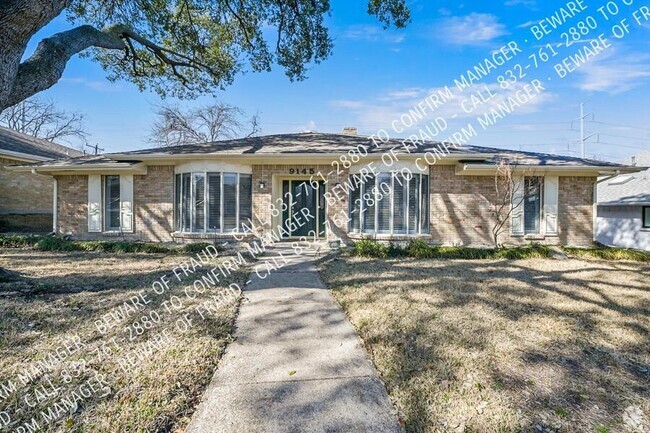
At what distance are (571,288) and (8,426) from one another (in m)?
7.61

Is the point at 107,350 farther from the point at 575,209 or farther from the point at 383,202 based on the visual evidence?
the point at 575,209

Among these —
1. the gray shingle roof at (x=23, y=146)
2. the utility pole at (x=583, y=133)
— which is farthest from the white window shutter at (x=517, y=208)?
the utility pole at (x=583, y=133)

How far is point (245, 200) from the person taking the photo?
35.1 feet

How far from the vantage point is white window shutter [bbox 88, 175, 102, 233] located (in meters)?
11.3

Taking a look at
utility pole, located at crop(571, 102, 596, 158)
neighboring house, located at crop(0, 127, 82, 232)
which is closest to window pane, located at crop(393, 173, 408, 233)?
neighboring house, located at crop(0, 127, 82, 232)

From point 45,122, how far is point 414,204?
1621 inches

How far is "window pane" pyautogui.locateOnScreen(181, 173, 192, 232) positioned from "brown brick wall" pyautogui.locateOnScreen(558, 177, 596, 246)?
1245cm

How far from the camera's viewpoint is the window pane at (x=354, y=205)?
10445 mm

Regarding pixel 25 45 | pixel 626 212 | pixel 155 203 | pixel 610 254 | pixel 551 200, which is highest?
pixel 25 45

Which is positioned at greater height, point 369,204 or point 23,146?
point 23,146

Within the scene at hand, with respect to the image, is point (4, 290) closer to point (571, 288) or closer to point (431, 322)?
point (431, 322)

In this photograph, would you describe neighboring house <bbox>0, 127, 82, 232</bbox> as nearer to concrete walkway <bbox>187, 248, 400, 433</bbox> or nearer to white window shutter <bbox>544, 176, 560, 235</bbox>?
concrete walkway <bbox>187, 248, 400, 433</bbox>

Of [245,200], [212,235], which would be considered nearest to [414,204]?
[245,200]

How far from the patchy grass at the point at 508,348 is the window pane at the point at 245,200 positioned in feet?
17.1
